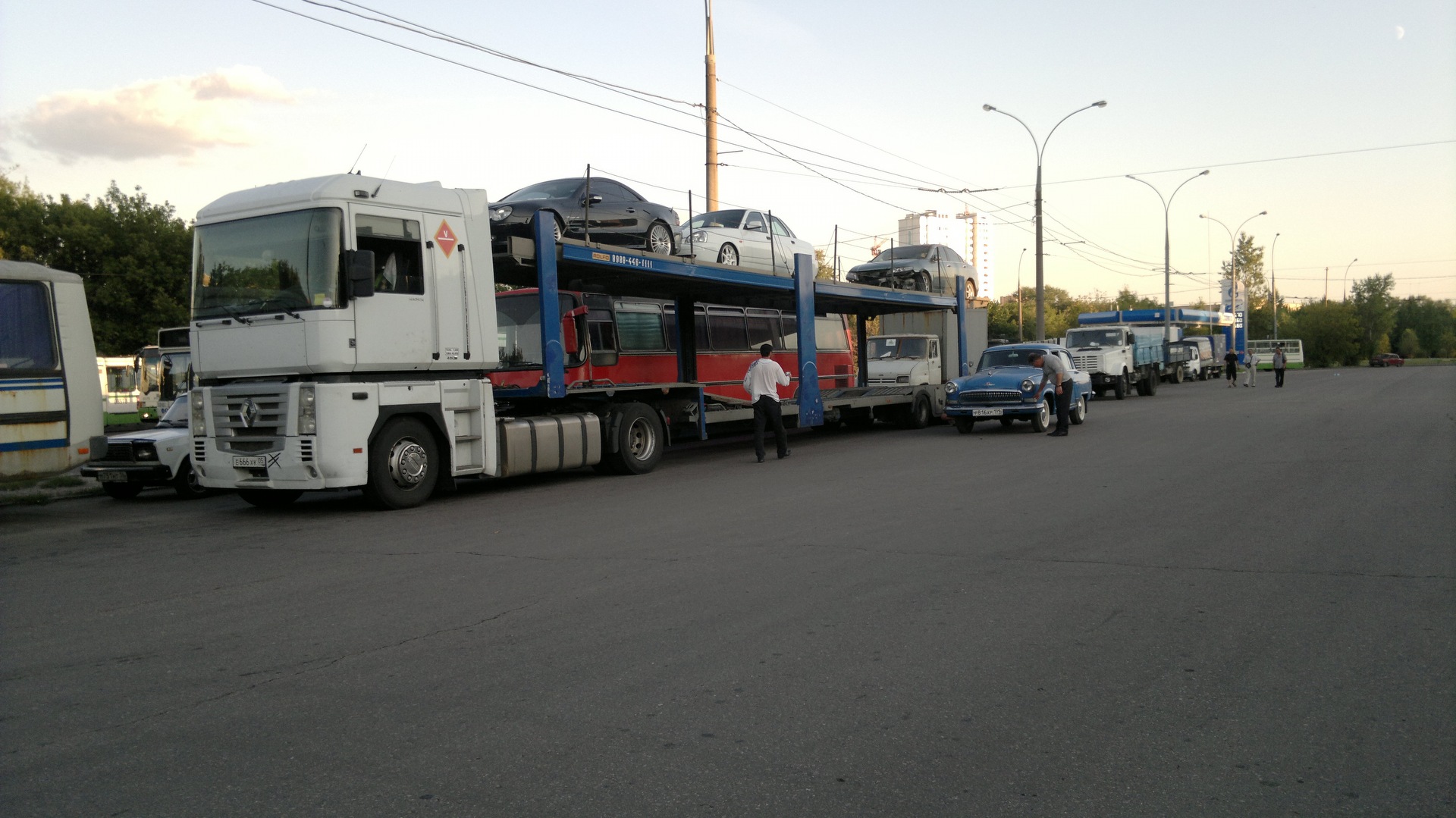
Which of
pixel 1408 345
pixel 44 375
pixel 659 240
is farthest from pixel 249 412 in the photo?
pixel 1408 345

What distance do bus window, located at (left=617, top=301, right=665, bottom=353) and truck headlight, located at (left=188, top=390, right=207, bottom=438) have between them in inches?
268

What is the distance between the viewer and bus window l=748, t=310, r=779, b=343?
20.6 meters

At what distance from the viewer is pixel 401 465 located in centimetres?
1114

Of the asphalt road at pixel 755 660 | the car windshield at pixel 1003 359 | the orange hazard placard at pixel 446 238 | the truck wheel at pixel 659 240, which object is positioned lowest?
the asphalt road at pixel 755 660

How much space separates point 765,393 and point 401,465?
6.15 m

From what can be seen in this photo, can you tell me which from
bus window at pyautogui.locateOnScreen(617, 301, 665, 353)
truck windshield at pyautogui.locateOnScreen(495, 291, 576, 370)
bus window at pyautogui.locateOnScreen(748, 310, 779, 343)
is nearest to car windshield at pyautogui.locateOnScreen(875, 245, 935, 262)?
bus window at pyautogui.locateOnScreen(748, 310, 779, 343)

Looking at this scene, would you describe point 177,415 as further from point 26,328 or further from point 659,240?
point 659,240

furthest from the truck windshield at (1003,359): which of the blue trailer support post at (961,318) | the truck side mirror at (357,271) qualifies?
the truck side mirror at (357,271)

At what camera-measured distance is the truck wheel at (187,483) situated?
13617mm

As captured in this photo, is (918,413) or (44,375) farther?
(918,413)

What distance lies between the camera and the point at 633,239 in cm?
1498

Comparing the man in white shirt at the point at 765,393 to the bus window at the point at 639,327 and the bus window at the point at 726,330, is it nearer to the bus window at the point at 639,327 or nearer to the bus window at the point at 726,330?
the bus window at the point at 639,327

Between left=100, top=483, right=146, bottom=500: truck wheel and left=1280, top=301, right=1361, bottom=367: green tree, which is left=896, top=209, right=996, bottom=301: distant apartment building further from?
left=100, top=483, right=146, bottom=500: truck wheel

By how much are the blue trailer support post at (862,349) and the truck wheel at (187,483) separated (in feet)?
48.4
